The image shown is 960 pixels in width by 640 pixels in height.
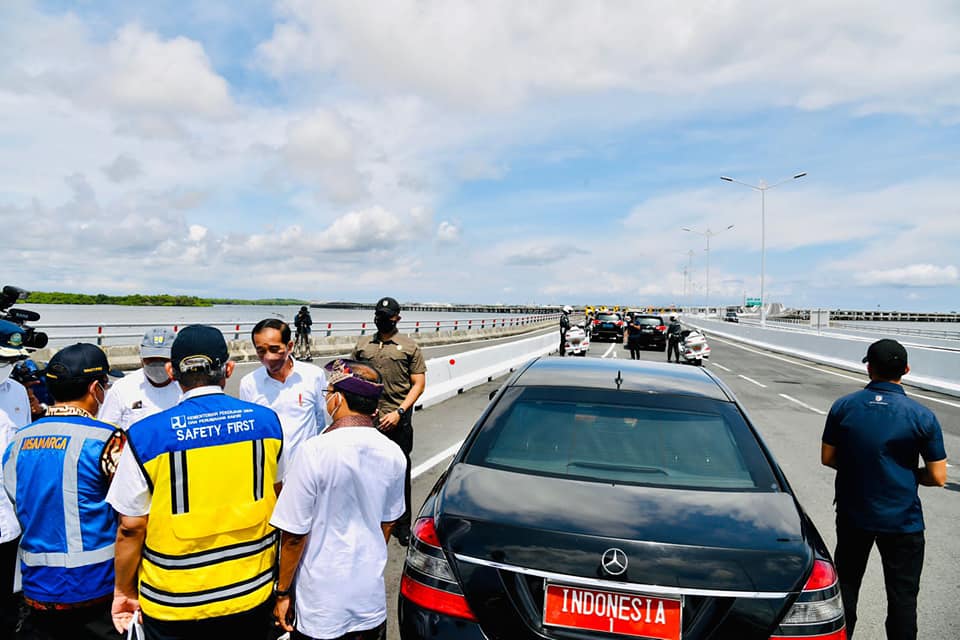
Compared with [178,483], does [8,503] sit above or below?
below

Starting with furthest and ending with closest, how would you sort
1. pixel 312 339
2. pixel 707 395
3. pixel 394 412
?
pixel 312 339, pixel 394 412, pixel 707 395

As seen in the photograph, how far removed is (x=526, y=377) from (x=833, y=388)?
16162 millimetres

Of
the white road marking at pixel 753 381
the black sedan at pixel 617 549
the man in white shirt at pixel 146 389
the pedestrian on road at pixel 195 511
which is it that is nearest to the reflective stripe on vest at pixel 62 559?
the pedestrian on road at pixel 195 511

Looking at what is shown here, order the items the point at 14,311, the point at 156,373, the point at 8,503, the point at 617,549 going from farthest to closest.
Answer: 1. the point at 14,311
2. the point at 156,373
3. the point at 8,503
4. the point at 617,549

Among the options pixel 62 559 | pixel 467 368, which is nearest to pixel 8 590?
pixel 62 559

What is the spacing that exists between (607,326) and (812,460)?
29.5 metres

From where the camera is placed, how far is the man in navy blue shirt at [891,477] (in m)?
3.31

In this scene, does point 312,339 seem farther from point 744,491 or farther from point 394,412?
point 744,491

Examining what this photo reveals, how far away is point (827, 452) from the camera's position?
3680mm

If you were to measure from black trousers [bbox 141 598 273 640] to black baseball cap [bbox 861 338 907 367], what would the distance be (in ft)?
10.5

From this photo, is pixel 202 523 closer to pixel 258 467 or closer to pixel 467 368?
pixel 258 467

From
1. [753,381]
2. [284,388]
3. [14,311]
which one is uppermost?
[14,311]

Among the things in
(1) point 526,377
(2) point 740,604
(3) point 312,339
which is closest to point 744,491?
(2) point 740,604

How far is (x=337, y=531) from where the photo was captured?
2471 millimetres
